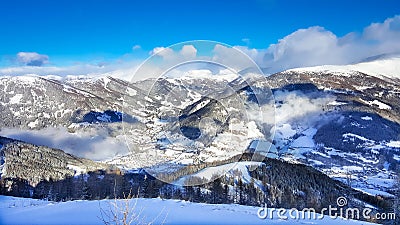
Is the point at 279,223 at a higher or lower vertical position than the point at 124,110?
lower

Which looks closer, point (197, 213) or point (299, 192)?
point (197, 213)

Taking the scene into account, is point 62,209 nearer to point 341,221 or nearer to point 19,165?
point 341,221

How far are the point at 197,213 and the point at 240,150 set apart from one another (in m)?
6.76

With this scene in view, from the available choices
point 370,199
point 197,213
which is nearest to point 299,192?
point 370,199

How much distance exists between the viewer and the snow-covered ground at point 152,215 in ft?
47.3

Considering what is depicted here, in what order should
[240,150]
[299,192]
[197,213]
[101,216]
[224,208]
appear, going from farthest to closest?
[299,192], [240,150], [224,208], [197,213], [101,216]

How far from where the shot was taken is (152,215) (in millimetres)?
15266

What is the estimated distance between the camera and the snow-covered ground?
568 inches

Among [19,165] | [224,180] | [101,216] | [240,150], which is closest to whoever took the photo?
[101,216]

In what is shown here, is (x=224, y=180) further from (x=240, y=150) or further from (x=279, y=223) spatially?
(x=279, y=223)

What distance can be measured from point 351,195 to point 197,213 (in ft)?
291

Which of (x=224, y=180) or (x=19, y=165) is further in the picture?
(x=19, y=165)

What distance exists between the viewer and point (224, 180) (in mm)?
78312

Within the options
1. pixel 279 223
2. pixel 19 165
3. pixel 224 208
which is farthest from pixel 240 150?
pixel 19 165
